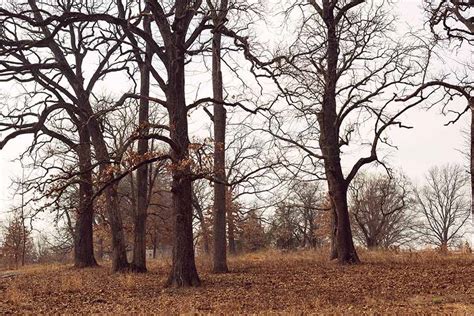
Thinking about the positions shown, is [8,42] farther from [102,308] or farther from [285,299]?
[285,299]

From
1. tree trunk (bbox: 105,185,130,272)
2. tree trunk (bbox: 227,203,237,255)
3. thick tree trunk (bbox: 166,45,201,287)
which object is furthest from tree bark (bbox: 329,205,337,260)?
tree trunk (bbox: 227,203,237,255)

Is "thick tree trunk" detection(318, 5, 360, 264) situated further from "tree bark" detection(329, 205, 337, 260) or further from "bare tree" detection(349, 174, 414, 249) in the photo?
"bare tree" detection(349, 174, 414, 249)

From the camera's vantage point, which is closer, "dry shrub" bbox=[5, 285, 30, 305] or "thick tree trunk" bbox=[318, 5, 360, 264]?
"dry shrub" bbox=[5, 285, 30, 305]

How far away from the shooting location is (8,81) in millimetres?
18875

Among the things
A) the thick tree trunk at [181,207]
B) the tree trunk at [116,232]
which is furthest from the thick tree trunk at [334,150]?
the tree trunk at [116,232]

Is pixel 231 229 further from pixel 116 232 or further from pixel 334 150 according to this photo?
pixel 334 150

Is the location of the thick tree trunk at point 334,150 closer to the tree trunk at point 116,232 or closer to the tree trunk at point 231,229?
the tree trunk at point 116,232

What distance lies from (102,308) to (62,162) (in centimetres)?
1248

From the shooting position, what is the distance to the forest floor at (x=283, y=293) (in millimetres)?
9555

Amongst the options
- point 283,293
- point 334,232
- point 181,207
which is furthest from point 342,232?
point 181,207

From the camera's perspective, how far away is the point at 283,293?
1146 cm

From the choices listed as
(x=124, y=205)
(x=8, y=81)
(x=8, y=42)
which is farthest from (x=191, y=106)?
(x=124, y=205)

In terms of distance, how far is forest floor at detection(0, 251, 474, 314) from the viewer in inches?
376

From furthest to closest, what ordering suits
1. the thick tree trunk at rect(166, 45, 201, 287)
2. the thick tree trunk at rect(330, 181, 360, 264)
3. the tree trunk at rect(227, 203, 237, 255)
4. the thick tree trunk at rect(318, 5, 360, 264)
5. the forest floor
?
the tree trunk at rect(227, 203, 237, 255) < the thick tree trunk at rect(318, 5, 360, 264) < the thick tree trunk at rect(330, 181, 360, 264) < the thick tree trunk at rect(166, 45, 201, 287) < the forest floor
